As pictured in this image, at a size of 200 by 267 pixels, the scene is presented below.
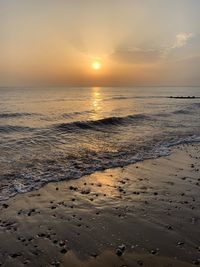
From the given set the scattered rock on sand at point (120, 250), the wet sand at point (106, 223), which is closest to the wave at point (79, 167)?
the wet sand at point (106, 223)

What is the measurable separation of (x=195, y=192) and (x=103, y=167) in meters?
4.79

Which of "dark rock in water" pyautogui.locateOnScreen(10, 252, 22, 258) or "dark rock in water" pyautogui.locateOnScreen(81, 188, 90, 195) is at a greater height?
"dark rock in water" pyautogui.locateOnScreen(81, 188, 90, 195)

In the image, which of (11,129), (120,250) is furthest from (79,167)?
(11,129)

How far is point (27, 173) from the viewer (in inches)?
499

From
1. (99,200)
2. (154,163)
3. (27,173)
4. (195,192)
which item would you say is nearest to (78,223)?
(99,200)

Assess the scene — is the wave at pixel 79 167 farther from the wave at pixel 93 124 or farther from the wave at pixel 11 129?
the wave at pixel 11 129

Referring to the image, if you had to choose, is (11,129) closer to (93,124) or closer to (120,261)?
(93,124)

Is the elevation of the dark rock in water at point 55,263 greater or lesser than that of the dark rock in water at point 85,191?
lesser

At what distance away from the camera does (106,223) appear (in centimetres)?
791

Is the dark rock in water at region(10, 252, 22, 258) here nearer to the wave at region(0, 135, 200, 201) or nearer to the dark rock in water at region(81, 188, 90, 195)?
the wave at region(0, 135, 200, 201)

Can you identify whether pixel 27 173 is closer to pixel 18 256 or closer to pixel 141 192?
pixel 141 192

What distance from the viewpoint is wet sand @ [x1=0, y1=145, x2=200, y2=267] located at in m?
6.35

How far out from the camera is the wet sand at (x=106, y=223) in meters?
6.35

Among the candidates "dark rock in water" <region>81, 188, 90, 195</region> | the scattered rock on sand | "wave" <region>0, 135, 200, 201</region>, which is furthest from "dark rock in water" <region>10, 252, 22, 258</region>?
"dark rock in water" <region>81, 188, 90, 195</region>
